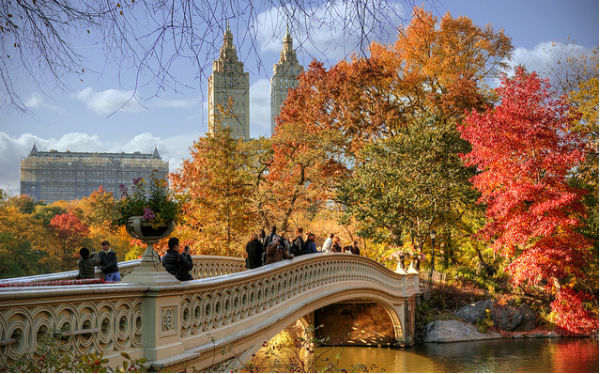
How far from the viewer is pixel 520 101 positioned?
66.7 feet

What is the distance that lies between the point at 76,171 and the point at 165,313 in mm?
94698

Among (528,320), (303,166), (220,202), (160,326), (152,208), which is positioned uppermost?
(303,166)

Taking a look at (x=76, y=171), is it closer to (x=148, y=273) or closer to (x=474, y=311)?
(x=474, y=311)

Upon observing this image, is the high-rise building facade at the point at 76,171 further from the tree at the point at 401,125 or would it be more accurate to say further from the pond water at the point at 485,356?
the pond water at the point at 485,356

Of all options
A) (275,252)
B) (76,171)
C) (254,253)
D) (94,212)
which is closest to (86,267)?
(275,252)

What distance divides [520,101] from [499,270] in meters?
8.88

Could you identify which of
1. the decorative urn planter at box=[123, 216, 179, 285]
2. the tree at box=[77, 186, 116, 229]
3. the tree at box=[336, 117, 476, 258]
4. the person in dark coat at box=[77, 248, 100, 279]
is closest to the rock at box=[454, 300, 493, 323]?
the tree at box=[336, 117, 476, 258]

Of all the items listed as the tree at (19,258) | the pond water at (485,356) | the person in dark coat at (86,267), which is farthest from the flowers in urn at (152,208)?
the tree at (19,258)

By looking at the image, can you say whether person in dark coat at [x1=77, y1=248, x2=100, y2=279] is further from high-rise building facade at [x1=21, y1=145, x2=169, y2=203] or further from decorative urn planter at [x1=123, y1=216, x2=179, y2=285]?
high-rise building facade at [x1=21, y1=145, x2=169, y2=203]

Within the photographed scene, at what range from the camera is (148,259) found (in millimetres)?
6520

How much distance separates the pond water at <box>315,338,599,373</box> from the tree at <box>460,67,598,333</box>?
2395 millimetres

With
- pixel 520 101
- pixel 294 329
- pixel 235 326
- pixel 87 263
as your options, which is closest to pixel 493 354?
pixel 294 329

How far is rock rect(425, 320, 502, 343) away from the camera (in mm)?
21766

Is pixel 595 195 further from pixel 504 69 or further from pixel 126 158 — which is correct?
pixel 126 158
